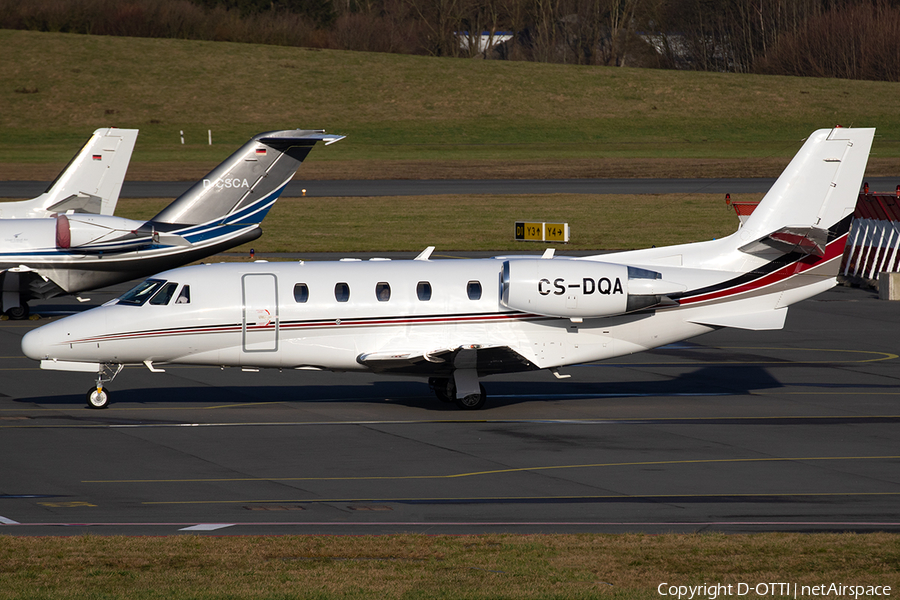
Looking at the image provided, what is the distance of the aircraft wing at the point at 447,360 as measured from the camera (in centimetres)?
2261

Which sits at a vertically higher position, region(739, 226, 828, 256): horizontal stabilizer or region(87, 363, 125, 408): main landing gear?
region(739, 226, 828, 256): horizontal stabilizer

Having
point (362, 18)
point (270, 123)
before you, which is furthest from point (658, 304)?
point (362, 18)

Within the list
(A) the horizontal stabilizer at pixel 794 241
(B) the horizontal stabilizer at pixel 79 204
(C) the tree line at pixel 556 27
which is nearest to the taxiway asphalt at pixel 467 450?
(A) the horizontal stabilizer at pixel 794 241

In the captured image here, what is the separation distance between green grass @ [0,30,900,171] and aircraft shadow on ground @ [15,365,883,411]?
74750mm

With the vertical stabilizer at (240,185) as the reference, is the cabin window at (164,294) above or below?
below

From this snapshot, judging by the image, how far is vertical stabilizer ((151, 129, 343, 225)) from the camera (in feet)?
113

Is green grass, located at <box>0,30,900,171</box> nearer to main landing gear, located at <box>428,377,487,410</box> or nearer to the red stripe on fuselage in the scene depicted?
main landing gear, located at <box>428,377,487,410</box>

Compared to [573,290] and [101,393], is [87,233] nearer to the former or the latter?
[101,393]

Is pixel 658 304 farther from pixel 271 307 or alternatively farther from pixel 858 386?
pixel 271 307

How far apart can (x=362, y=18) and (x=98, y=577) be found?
13834cm

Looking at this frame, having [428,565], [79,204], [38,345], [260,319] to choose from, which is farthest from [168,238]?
[428,565]

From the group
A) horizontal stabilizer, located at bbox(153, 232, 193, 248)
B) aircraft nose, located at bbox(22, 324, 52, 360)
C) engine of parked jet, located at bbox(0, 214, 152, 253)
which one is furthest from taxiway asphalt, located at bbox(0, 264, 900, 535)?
horizontal stabilizer, located at bbox(153, 232, 193, 248)

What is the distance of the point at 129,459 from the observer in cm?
1936

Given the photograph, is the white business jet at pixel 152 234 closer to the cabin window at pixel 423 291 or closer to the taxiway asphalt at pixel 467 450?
the taxiway asphalt at pixel 467 450
